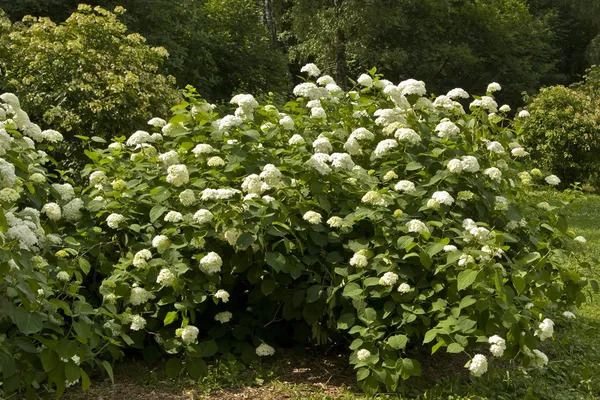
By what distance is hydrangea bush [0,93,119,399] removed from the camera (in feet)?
9.87

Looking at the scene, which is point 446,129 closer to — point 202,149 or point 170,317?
point 202,149

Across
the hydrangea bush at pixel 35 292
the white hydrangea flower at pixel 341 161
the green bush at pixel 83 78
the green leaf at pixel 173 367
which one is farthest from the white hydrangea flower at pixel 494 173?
the green bush at pixel 83 78

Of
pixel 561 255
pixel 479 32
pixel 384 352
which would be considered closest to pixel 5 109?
pixel 384 352

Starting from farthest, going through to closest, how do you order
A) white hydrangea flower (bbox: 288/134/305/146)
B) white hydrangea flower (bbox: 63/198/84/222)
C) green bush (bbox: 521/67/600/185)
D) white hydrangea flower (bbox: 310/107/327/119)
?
green bush (bbox: 521/67/600/185), white hydrangea flower (bbox: 310/107/327/119), white hydrangea flower (bbox: 288/134/305/146), white hydrangea flower (bbox: 63/198/84/222)

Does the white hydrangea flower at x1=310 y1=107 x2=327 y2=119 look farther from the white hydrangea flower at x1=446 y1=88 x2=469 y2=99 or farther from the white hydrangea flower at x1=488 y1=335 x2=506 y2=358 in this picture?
the white hydrangea flower at x1=488 y1=335 x2=506 y2=358

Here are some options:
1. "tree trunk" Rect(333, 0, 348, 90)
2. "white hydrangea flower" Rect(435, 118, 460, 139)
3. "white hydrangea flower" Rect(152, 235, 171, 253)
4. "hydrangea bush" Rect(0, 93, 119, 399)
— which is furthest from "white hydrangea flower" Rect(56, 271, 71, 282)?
"tree trunk" Rect(333, 0, 348, 90)

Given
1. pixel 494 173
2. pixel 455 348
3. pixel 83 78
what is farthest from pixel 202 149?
pixel 83 78

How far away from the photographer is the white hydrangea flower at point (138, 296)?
12.4 feet

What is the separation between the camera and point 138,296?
377 centimetres

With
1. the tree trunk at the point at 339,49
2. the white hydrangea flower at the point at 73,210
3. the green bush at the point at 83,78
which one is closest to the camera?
the white hydrangea flower at the point at 73,210

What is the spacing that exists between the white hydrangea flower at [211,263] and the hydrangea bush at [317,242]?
15mm

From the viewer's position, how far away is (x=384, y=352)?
150 inches

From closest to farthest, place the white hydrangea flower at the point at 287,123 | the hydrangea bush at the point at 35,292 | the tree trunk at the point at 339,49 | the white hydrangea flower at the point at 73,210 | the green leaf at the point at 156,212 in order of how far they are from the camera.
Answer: the hydrangea bush at the point at 35,292 < the green leaf at the point at 156,212 < the white hydrangea flower at the point at 73,210 < the white hydrangea flower at the point at 287,123 < the tree trunk at the point at 339,49

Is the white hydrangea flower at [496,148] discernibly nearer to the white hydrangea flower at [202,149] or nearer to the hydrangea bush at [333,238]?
the hydrangea bush at [333,238]
